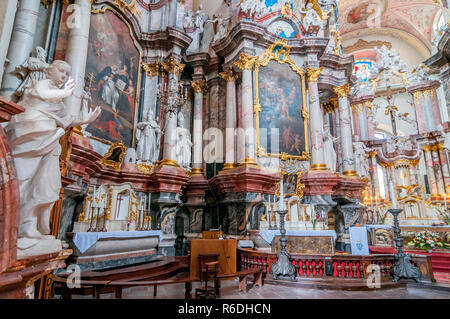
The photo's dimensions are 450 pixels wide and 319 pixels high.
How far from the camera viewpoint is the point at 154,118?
29.7 ft

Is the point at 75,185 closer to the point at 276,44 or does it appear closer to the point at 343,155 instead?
the point at 276,44

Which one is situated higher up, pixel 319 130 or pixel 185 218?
pixel 319 130

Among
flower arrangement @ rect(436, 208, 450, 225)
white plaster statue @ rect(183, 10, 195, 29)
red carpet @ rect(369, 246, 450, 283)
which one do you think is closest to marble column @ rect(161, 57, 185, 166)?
white plaster statue @ rect(183, 10, 195, 29)

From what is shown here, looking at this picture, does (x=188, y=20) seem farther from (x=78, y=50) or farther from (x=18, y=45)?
(x=18, y=45)

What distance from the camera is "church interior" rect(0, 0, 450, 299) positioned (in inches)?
116

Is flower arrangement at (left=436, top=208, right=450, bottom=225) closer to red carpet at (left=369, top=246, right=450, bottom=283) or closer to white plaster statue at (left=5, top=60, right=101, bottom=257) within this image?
red carpet at (left=369, top=246, right=450, bottom=283)

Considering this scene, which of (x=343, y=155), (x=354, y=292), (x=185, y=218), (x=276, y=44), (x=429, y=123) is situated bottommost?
(x=354, y=292)

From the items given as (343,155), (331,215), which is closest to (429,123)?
(343,155)

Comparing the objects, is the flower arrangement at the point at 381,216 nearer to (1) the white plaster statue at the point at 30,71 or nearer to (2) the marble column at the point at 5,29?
(1) the white plaster statue at the point at 30,71

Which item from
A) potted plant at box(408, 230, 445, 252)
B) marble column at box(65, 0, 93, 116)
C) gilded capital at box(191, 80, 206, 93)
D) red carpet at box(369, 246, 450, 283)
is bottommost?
red carpet at box(369, 246, 450, 283)

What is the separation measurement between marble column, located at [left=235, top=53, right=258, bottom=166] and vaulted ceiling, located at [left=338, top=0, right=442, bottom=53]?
12.0 meters

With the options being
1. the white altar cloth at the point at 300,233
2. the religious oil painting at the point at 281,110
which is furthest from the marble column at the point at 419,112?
the white altar cloth at the point at 300,233

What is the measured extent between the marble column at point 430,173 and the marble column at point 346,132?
503 centimetres

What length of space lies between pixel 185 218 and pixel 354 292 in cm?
590
